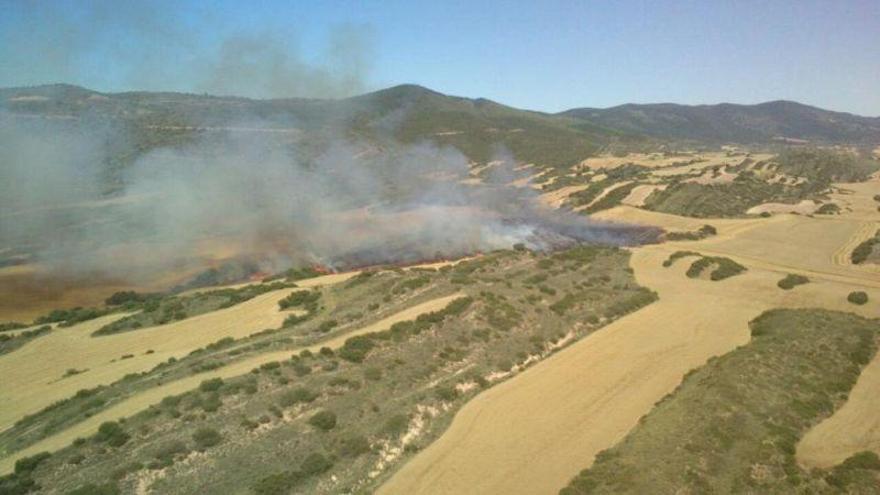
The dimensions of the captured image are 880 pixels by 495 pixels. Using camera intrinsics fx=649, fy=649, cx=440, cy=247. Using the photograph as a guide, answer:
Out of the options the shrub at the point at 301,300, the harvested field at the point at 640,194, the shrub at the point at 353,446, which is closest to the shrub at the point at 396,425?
the shrub at the point at 353,446

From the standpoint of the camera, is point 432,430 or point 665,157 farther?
point 665,157

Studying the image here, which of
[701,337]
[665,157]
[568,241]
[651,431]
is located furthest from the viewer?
[665,157]

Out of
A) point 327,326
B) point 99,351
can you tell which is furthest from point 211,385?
point 99,351

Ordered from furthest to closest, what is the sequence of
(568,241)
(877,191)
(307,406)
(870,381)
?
(877,191) → (568,241) → (870,381) → (307,406)

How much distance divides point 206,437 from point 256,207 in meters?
61.5

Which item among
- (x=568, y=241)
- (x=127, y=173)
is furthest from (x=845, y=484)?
(x=127, y=173)

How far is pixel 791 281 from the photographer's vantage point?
117ft

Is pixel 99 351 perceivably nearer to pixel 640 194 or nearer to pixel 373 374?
pixel 373 374

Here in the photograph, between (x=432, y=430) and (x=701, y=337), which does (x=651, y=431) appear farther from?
(x=701, y=337)

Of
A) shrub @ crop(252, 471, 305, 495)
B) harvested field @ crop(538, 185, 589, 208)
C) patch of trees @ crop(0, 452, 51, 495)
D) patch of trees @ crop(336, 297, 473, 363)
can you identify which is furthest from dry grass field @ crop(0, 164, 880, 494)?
harvested field @ crop(538, 185, 589, 208)

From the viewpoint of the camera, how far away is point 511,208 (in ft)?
254

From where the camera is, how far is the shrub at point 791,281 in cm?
3509

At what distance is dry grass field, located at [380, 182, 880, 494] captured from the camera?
18.4 meters

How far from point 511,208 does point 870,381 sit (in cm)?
5601
